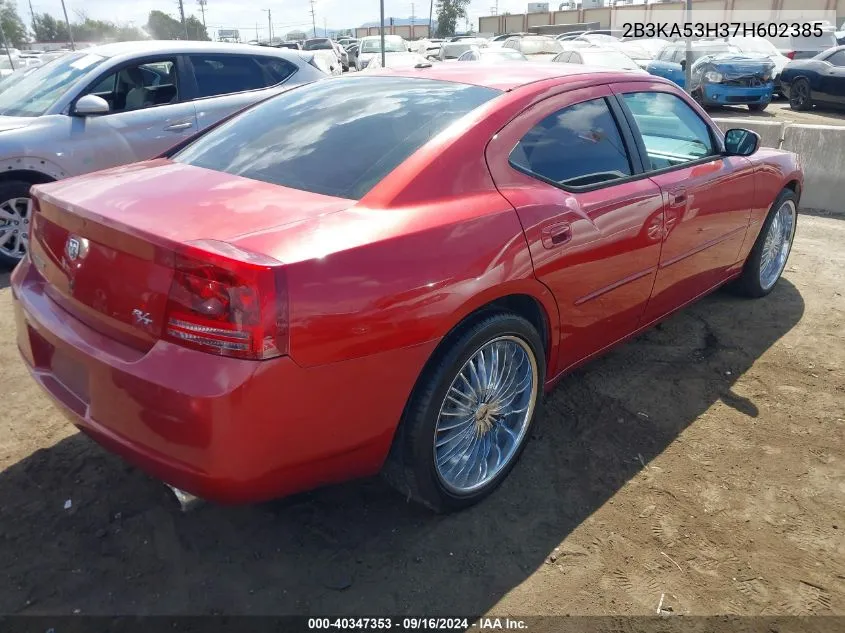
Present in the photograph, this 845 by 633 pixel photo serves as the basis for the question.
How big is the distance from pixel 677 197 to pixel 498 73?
1.07 meters

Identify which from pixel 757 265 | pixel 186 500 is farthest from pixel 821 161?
pixel 186 500

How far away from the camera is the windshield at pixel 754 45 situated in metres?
18.3

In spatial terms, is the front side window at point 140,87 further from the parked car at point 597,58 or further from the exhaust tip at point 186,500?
the parked car at point 597,58

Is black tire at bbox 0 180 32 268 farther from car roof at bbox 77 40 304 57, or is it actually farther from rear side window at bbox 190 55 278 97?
rear side window at bbox 190 55 278 97

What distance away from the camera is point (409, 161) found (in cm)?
239

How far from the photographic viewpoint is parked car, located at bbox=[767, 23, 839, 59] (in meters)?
20.0

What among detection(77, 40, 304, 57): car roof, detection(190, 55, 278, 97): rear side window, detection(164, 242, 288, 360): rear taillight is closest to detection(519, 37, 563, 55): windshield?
detection(190, 55, 278, 97): rear side window

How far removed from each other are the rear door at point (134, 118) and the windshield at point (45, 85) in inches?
9.6

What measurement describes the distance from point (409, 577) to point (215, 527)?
757 mm

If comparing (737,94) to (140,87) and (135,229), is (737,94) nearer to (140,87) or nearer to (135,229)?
(140,87)

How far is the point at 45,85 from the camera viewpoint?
5707mm

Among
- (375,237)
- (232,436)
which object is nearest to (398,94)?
(375,237)

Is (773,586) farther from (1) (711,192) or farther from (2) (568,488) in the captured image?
(1) (711,192)

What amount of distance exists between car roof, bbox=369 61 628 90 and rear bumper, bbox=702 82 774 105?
1309cm
